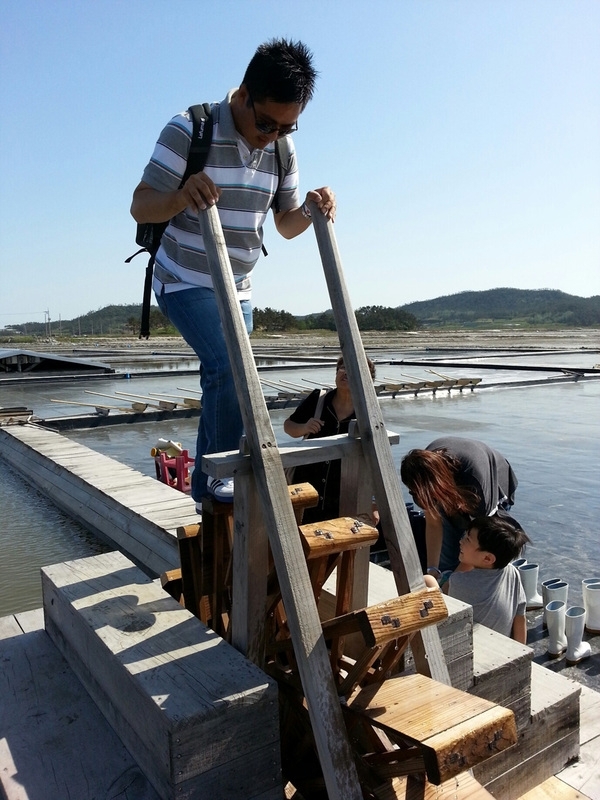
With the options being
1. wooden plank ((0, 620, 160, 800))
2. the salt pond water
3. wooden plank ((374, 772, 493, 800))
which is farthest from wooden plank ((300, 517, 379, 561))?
the salt pond water

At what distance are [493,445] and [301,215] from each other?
7402 mm

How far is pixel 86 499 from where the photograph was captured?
21.9 feet

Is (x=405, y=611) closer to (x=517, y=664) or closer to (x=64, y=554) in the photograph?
(x=517, y=664)

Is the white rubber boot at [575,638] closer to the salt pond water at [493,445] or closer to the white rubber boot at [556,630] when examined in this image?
the white rubber boot at [556,630]

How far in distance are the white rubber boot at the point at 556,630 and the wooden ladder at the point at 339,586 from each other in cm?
160

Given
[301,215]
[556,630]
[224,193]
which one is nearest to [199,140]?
[224,193]

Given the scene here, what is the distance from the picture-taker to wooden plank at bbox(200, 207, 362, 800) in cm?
184

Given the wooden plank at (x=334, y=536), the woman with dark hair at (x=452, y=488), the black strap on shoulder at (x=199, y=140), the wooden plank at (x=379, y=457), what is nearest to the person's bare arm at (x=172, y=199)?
the black strap on shoulder at (x=199, y=140)

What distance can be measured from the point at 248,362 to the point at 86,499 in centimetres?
497

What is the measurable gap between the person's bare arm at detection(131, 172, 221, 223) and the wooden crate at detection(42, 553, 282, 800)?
131cm

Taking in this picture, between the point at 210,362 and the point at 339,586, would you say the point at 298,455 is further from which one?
the point at 210,362

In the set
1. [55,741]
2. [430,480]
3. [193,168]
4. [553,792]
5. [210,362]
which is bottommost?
[553,792]

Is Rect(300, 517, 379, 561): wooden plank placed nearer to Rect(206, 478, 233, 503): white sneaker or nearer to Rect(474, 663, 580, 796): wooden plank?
Rect(206, 478, 233, 503): white sneaker

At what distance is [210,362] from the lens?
2664 mm
